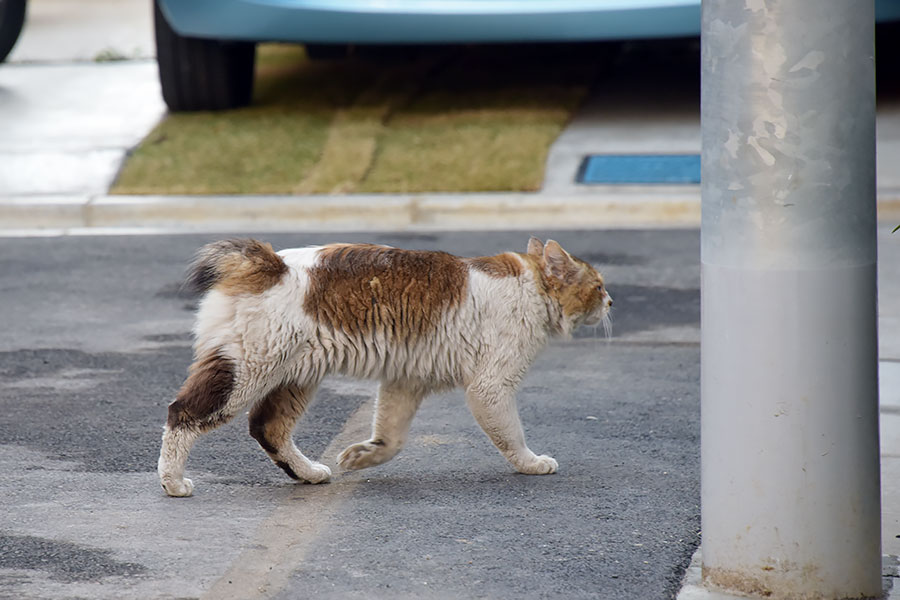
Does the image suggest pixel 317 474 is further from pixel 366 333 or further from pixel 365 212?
pixel 365 212

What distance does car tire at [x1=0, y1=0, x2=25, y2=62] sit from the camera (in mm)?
13000

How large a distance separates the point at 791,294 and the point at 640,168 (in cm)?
753

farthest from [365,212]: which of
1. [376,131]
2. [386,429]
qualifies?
[386,429]

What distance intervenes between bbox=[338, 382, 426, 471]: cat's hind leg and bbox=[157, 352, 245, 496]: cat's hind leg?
60 cm

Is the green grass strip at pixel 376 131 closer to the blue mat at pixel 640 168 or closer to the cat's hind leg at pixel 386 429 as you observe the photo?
the blue mat at pixel 640 168

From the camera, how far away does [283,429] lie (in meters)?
4.95

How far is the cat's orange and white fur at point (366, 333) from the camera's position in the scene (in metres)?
4.71

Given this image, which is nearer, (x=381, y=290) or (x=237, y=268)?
(x=237, y=268)

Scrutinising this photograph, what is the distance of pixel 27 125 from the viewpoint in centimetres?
1261

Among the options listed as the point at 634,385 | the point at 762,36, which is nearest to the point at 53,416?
the point at 634,385

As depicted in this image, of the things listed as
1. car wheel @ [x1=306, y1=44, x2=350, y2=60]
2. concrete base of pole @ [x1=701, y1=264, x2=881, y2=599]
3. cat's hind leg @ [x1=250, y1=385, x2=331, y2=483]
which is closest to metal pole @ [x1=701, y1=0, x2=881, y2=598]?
concrete base of pole @ [x1=701, y1=264, x2=881, y2=599]

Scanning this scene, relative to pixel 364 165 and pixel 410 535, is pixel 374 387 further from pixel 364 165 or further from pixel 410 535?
→ pixel 364 165

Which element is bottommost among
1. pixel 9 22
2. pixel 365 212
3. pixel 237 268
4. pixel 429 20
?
pixel 365 212

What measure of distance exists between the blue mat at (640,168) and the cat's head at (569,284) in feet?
17.7
